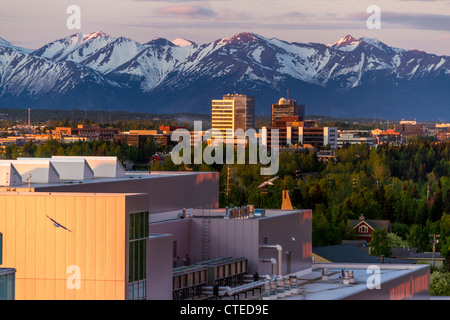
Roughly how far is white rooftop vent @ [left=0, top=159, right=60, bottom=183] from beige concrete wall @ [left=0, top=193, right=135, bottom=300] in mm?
11005

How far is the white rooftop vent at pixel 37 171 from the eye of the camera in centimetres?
4472

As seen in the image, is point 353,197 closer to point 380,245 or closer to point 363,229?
point 363,229

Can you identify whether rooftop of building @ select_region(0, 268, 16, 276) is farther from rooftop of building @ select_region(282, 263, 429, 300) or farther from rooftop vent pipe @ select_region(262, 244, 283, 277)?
rooftop vent pipe @ select_region(262, 244, 283, 277)

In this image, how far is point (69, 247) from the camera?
3306cm

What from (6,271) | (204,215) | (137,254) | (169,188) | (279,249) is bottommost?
(279,249)

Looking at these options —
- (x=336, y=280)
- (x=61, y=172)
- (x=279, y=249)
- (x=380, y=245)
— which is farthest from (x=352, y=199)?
(x=279, y=249)

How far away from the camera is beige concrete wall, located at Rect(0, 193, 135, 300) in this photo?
108 ft

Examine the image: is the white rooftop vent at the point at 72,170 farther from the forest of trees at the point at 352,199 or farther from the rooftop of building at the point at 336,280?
the forest of trees at the point at 352,199

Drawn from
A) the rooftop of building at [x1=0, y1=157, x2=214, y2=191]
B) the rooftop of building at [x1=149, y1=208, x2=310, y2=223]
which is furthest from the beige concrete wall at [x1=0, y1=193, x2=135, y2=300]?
the rooftop of building at [x1=149, y1=208, x2=310, y2=223]

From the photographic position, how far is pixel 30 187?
134 feet

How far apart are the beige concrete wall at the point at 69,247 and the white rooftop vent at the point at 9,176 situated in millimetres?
9020

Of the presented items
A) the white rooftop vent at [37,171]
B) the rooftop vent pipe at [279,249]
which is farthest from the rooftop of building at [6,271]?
the rooftop vent pipe at [279,249]

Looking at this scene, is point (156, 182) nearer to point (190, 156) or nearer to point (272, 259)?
point (272, 259)

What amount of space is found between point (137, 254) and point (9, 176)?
10396mm
